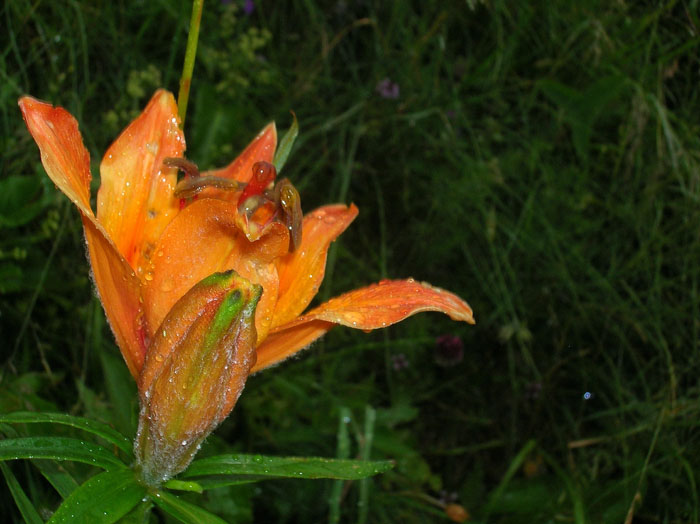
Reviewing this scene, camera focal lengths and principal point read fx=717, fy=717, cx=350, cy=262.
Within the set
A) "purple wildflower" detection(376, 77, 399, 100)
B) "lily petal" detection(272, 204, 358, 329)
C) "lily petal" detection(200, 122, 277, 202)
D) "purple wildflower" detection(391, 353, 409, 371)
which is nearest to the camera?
"lily petal" detection(272, 204, 358, 329)

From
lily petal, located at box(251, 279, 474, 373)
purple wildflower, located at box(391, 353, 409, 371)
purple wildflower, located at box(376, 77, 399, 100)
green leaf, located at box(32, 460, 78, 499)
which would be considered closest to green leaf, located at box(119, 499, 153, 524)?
green leaf, located at box(32, 460, 78, 499)

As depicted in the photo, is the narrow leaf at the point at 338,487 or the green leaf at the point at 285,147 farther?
the narrow leaf at the point at 338,487

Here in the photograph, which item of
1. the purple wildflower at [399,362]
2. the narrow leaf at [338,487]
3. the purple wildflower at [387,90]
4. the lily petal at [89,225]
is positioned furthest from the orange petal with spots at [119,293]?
the purple wildflower at [387,90]

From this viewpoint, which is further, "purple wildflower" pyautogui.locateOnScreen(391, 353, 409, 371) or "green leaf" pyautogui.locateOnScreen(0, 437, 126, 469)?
"purple wildflower" pyautogui.locateOnScreen(391, 353, 409, 371)

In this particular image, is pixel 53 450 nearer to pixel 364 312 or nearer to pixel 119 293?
pixel 119 293

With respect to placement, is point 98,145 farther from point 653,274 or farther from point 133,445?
point 653,274

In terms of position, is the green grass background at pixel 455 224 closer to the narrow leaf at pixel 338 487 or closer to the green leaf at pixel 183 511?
the narrow leaf at pixel 338 487

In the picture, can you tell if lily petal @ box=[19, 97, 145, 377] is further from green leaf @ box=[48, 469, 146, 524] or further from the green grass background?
the green grass background
